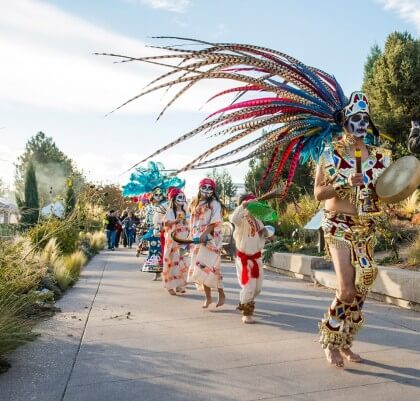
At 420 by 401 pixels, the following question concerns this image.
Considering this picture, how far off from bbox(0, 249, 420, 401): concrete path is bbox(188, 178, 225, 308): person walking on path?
1.30 ft

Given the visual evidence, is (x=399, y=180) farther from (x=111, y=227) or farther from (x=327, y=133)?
(x=111, y=227)

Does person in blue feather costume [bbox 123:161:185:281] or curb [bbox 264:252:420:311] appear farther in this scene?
person in blue feather costume [bbox 123:161:185:281]

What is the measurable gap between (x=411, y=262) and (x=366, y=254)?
4815 mm

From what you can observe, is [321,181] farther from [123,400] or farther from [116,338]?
[116,338]

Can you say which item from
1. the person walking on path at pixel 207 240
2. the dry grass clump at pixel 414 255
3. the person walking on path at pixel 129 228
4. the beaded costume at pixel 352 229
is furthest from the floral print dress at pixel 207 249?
the person walking on path at pixel 129 228

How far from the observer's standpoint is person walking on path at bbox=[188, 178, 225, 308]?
761 cm

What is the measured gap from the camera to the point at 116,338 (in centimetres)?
575

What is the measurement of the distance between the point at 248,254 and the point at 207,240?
1082mm

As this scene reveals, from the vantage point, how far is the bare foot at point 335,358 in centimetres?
443

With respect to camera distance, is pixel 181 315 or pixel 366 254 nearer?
pixel 366 254

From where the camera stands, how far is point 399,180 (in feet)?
13.8

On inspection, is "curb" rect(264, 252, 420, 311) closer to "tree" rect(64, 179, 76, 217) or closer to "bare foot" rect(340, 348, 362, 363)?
"bare foot" rect(340, 348, 362, 363)

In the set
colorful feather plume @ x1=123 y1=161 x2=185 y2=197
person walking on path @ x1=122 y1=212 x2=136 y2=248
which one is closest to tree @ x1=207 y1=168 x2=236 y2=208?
person walking on path @ x1=122 y1=212 x2=136 y2=248

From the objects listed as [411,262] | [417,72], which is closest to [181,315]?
[411,262]
